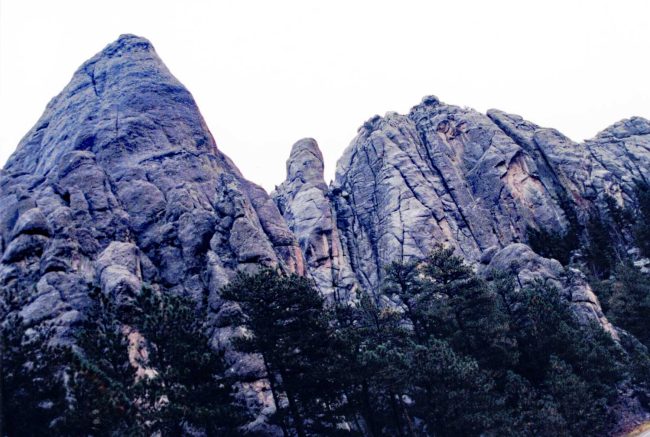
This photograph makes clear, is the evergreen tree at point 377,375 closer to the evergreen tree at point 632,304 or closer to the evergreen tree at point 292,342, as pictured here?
the evergreen tree at point 292,342

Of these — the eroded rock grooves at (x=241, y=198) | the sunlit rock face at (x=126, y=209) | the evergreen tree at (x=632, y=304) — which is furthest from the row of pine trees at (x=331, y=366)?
the sunlit rock face at (x=126, y=209)

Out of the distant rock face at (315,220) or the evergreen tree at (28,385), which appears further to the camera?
the distant rock face at (315,220)

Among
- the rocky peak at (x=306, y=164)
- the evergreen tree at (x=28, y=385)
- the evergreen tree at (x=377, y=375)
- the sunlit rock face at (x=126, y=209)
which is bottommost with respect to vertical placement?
the evergreen tree at (x=377, y=375)

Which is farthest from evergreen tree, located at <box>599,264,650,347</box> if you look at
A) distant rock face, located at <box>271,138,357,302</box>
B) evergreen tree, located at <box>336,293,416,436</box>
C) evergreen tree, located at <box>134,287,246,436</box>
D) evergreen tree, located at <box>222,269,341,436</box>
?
evergreen tree, located at <box>134,287,246,436</box>

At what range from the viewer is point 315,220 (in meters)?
74.8

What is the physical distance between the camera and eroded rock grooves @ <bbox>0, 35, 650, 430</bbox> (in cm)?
3772

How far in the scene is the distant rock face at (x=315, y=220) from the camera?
2670 inches

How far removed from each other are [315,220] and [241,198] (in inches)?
1079

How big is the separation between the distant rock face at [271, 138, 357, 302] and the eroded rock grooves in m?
0.29

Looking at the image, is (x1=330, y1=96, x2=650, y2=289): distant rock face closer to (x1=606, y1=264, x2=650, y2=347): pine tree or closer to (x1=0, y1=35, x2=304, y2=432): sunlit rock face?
(x1=606, y1=264, x2=650, y2=347): pine tree

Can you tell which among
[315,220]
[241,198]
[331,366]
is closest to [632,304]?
[331,366]

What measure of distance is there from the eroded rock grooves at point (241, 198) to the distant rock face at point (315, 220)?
0.96ft

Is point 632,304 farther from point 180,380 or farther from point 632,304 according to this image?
point 180,380

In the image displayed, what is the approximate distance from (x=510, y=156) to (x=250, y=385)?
6944 cm
